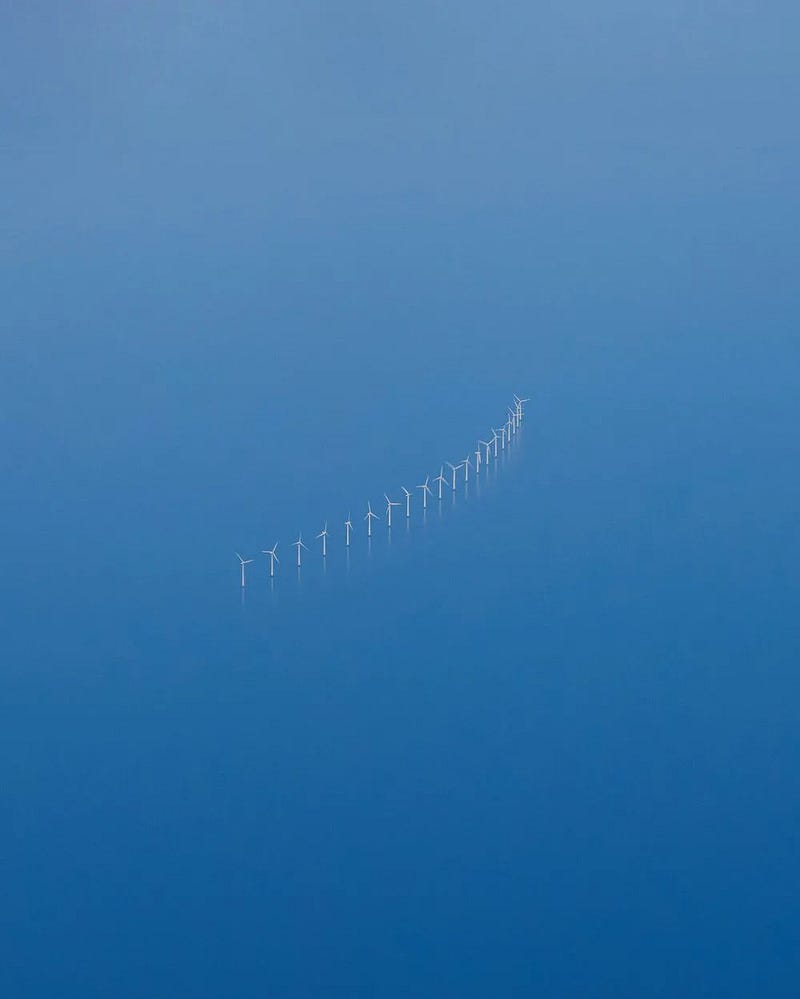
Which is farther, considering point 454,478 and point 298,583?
point 454,478

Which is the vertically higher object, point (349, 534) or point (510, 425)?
point (510, 425)

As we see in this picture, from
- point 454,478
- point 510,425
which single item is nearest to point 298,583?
point 454,478

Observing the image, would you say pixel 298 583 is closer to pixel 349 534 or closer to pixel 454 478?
pixel 349 534

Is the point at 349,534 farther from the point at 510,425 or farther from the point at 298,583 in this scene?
the point at 510,425

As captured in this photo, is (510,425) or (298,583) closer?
(298,583)

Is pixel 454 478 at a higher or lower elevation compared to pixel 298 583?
higher
